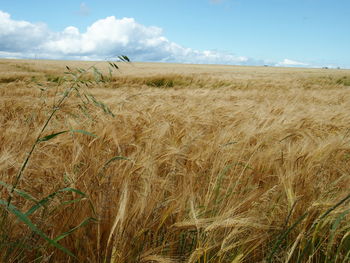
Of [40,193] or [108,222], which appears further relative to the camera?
[40,193]

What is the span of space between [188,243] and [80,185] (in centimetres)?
46

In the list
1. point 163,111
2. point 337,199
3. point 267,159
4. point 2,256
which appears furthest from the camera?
point 163,111

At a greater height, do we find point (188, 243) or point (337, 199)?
point (337, 199)

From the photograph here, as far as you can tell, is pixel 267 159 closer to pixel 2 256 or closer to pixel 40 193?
pixel 40 193

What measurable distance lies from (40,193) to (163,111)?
6.92 ft

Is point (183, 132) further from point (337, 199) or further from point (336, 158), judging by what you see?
point (337, 199)

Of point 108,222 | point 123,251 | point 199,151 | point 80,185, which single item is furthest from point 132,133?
point 123,251

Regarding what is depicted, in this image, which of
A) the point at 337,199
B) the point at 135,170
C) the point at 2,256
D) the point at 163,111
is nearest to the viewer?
the point at 2,256

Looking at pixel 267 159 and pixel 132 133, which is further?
pixel 132 133

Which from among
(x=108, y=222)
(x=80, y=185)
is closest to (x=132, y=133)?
(x=80, y=185)

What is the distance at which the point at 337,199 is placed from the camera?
35.2 inches

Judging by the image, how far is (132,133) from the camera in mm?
1992

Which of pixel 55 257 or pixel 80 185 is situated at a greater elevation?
pixel 80 185

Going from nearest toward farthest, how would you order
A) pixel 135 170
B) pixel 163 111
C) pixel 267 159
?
pixel 135 170
pixel 267 159
pixel 163 111
